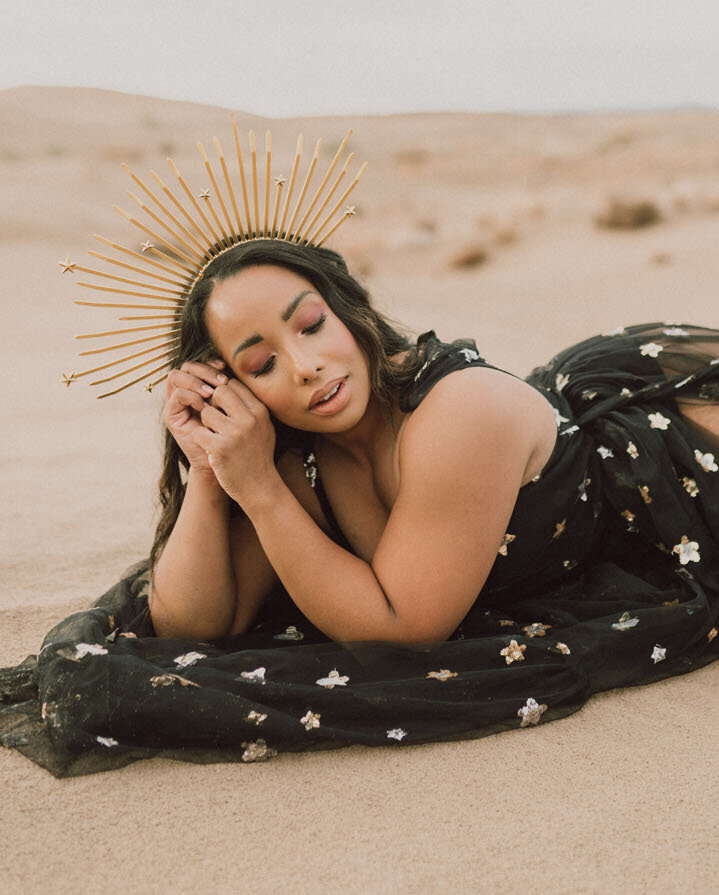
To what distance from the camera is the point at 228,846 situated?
70.1 inches

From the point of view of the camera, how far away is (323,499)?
270 centimetres

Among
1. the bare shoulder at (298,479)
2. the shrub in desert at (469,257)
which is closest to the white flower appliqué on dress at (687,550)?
the bare shoulder at (298,479)

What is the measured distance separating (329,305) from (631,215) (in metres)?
14.0

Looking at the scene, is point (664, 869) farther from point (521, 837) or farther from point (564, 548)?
point (564, 548)

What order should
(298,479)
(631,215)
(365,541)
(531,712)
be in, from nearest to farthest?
(531,712)
(365,541)
(298,479)
(631,215)

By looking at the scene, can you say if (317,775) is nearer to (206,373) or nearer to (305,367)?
(305,367)

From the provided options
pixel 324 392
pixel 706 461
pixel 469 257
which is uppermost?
pixel 324 392

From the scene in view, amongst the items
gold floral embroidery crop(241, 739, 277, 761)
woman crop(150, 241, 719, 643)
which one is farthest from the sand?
woman crop(150, 241, 719, 643)

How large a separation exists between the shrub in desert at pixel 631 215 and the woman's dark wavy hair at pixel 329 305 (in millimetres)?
13603

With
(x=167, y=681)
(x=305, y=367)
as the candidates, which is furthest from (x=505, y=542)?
(x=167, y=681)

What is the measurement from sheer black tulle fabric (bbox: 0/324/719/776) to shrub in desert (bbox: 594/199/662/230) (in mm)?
13051

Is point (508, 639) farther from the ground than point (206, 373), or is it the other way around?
point (206, 373)

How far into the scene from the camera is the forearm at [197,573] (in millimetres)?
2520

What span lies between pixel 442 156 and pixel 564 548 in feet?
106
